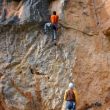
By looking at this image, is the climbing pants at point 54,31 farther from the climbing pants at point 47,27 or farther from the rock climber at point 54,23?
the climbing pants at point 47,27

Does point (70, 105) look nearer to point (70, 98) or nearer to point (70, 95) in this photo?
point (70, 98)

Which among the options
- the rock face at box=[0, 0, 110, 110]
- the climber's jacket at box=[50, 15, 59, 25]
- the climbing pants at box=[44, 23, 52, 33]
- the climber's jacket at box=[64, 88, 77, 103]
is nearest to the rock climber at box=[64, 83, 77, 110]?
the climber's jacket at box=[64, 88, 77, 103]

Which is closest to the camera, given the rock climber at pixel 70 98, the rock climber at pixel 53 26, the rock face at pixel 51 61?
the rock climber at pixel 70 98

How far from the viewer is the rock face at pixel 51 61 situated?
13086 millimetres

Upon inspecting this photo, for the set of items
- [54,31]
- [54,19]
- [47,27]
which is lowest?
[54,31]

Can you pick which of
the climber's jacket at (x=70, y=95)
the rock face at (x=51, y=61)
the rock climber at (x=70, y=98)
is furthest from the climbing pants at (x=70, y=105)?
the rock face at (x=51, y=61)

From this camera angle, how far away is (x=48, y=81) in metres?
13.3

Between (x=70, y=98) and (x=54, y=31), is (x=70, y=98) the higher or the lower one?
the lower one

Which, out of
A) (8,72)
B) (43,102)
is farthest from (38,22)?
(43,102)

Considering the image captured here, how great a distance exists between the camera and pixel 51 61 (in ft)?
44.5

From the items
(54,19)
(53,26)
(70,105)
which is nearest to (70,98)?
(70,105)

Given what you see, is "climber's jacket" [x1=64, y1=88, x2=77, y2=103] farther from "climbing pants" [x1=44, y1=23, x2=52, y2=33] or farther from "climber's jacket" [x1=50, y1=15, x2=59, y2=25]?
"climber's jacket" [x1=50, y1=15, x2=59, y2=25]

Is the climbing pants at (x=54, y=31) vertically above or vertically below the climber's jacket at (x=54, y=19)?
below

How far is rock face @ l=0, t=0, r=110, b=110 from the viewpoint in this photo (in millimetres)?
13086
